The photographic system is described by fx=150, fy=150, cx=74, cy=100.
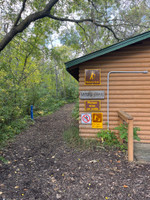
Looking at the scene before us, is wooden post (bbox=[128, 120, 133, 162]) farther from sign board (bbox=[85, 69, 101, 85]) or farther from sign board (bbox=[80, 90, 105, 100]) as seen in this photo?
sign board (bbox=[85, 69, 101, 85])

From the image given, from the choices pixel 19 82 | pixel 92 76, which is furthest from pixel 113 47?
pixel 19 82

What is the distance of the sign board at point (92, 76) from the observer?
5254 mm

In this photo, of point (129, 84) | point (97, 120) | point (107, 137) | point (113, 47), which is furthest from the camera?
point (97, 120)

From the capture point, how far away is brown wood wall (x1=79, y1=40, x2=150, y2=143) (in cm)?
514

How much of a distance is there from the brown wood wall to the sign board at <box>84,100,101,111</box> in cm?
16

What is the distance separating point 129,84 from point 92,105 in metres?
1.47

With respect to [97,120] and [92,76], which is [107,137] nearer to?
[97,120]

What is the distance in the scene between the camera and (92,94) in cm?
528

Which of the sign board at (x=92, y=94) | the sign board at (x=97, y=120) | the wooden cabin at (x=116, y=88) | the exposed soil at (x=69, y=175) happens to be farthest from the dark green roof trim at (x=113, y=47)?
the exposed soil at (x=69, y=175)

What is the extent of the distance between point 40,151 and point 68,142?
1.02 metres

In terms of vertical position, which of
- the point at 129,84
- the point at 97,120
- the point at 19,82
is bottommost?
the point at 97,120

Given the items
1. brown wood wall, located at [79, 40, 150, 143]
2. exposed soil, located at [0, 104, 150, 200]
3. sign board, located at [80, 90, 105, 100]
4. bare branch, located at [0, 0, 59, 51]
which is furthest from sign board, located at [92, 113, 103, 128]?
bare branch, located at [0, 0, 59, 51]

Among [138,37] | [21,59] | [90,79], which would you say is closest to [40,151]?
[90,79]

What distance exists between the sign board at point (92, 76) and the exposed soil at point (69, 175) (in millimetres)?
2264
